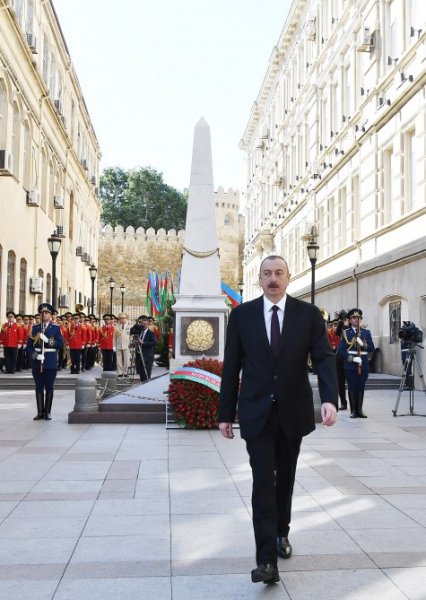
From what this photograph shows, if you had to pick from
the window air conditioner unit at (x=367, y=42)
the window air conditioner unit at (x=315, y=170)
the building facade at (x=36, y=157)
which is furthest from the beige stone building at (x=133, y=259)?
the window air conditioner unit at (x=367, y=42)

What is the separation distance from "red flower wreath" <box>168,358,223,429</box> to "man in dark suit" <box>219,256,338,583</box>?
6491 millimetres

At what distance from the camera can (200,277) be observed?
46.7 ft

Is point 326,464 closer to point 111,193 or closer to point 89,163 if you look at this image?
point 89,163

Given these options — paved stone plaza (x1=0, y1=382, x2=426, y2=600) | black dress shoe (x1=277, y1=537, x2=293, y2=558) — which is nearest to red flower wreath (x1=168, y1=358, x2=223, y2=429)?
paved stone plaza (x1=0, y1=382, x2=426, y2=600)

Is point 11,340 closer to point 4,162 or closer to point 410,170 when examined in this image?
point 4,162

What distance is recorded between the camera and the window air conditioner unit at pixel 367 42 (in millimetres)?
23469

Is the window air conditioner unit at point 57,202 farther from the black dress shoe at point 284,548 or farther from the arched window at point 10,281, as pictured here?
the black dress shoe at point 284,548

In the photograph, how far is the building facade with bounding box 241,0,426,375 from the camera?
1995 cm

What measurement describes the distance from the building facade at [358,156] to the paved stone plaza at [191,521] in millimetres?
11405

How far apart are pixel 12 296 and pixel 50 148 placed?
33.5 ft

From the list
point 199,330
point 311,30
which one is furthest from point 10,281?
point 311,30

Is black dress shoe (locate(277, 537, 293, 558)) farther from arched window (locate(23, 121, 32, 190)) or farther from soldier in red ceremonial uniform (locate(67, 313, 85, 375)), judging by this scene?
arched window (locate(23, 121, 32, 190))

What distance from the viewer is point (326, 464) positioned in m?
8.17

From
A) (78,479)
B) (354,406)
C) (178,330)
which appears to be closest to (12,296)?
(178,330)
